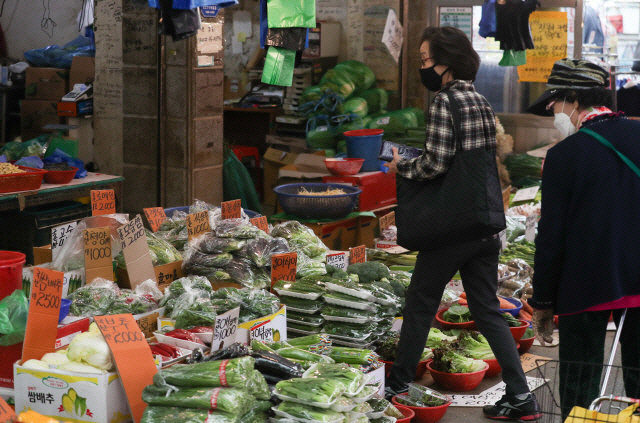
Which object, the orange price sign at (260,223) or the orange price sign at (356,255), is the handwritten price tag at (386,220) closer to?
the orange price sign at (356,255)

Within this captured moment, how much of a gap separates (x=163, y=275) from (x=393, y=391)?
1.54 meters

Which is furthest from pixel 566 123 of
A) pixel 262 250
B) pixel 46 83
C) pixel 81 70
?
pixel 46 83

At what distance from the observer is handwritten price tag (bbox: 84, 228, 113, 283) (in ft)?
13.2

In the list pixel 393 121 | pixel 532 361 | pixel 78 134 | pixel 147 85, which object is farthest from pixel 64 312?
pixel 393 121

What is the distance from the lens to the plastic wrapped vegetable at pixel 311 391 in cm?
283

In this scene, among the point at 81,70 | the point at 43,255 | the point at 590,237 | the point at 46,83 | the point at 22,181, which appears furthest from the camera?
the point at 46,83

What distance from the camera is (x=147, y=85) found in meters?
6.85

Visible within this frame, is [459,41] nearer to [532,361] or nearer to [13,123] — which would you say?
[532,361]

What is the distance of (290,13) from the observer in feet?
16.8


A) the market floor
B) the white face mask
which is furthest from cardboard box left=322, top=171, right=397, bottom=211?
the white face mask

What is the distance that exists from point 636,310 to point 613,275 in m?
0.22

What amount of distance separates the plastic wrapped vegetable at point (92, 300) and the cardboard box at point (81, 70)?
5.13m

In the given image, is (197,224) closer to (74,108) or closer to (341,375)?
(341,375)

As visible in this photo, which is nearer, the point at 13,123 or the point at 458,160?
the point at 458,160
